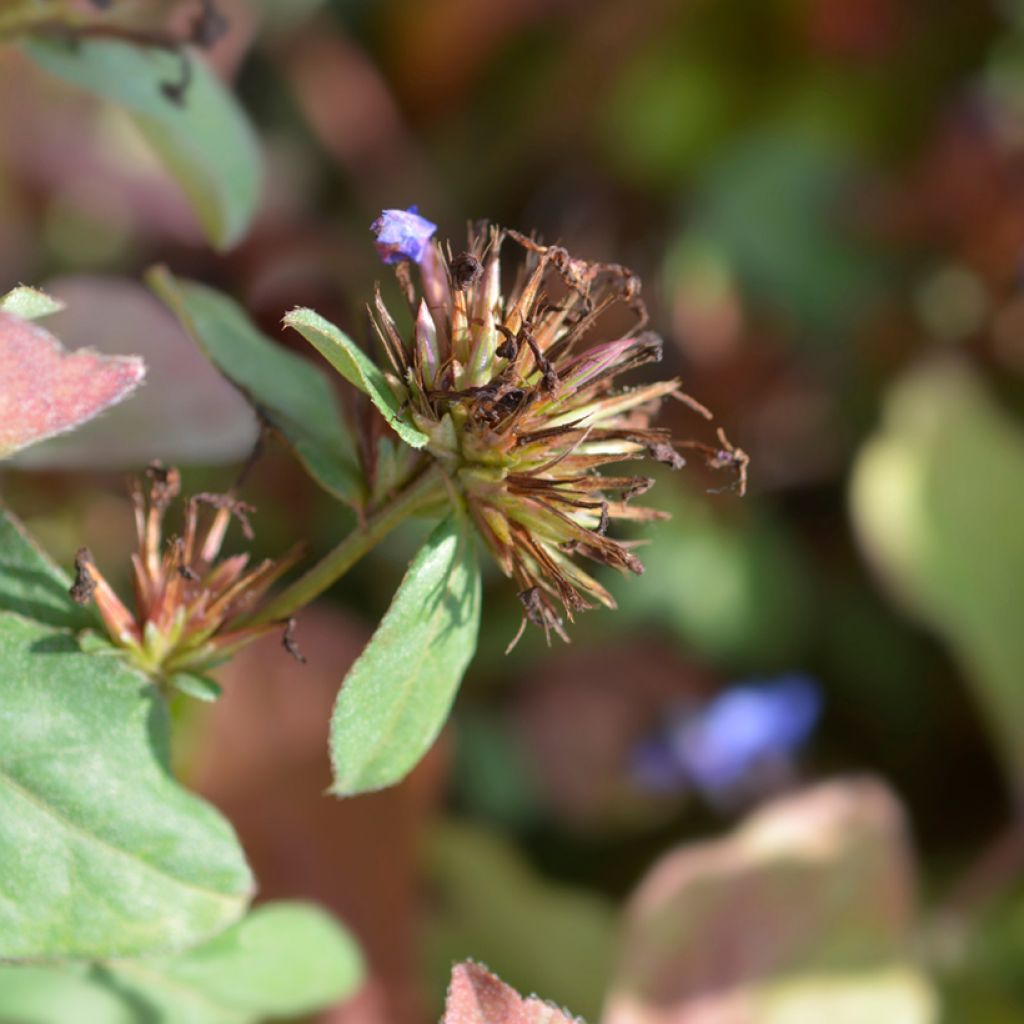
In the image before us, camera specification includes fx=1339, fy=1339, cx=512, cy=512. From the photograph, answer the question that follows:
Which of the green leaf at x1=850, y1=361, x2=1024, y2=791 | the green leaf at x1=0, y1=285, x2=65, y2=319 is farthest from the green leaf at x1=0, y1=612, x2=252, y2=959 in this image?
the green leaf at x1=850, y1=361, x2=1024, y2=791

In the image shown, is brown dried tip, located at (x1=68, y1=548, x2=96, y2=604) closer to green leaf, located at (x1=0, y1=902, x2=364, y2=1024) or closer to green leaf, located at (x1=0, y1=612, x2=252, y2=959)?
green leaf, located at (x1=0, y1=612, x2=252, y2=959)

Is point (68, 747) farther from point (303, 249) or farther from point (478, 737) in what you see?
point (303, 249)

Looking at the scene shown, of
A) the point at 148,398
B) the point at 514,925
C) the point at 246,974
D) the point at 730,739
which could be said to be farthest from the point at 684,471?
the point at 246,974

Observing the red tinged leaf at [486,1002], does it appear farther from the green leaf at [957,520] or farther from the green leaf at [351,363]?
the green leaf at [957,520]

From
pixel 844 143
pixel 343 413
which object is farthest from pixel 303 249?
pixel 343 413

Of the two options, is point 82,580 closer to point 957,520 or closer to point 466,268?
point 466,268

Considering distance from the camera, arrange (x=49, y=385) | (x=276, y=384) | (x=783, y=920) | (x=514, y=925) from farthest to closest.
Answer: (x=514, y=925), (x=783, y=920), (x=276, y=384), (x=49, y=385)

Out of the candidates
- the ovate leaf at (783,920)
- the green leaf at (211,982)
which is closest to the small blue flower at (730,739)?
the ovate leaf at (783,920)
